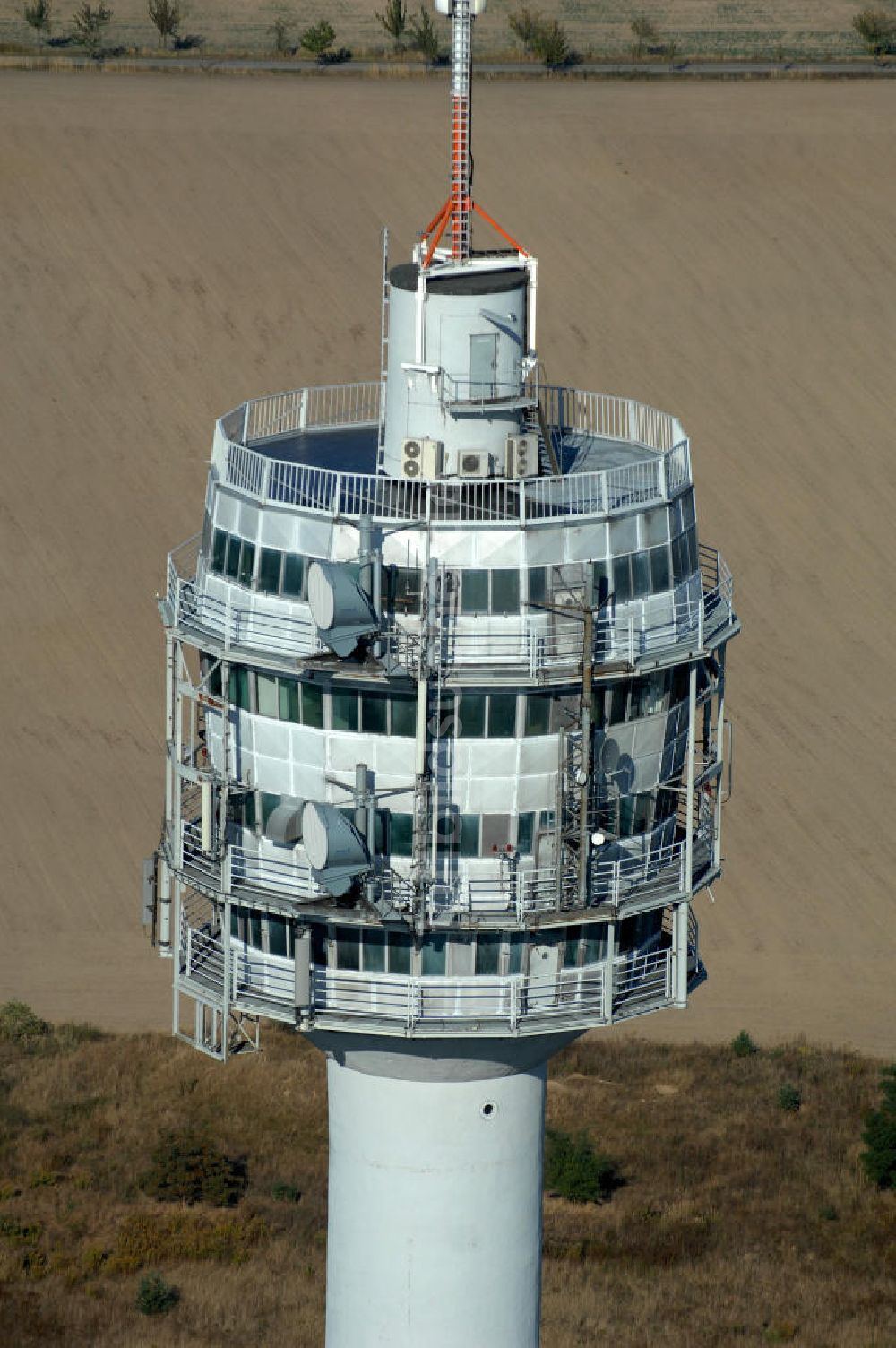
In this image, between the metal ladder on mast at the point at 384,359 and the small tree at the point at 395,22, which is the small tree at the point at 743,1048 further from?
the small tree at the point at 395,22

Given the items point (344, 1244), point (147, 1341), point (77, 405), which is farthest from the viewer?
point (77, 405)

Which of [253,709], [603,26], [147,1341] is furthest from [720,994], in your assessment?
[603,26]

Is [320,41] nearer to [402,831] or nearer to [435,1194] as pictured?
[435,1194]

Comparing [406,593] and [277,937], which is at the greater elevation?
[406,593]

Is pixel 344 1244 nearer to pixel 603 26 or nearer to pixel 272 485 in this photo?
pixel 272 485

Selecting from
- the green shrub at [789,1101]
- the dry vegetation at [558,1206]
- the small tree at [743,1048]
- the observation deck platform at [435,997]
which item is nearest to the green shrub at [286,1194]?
the dry vegetation at [558,1206]

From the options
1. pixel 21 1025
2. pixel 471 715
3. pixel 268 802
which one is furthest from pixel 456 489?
pixel 21 1025
